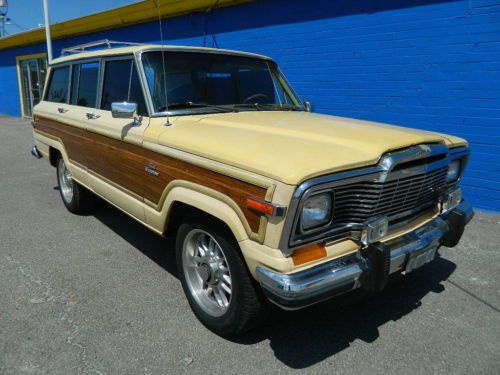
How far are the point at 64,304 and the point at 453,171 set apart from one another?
3.27 m

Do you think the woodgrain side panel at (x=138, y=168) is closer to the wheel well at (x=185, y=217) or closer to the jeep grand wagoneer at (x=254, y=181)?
the jeep grand wagoneer at (x=254, y=181)

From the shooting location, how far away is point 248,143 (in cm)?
252

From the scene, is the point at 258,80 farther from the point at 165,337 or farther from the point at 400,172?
the point at 165,337

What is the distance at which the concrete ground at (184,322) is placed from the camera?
254 centimetres

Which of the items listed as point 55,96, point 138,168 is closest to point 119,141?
point 138,168

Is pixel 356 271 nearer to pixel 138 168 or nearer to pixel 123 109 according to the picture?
pixel 138 168

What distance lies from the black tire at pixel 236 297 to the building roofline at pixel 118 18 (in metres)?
4.98

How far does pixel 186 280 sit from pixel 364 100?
4669mm

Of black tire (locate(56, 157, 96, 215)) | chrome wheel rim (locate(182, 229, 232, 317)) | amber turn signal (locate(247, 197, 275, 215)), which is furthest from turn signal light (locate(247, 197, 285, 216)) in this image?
black tire (locate(56, 157, 96, 215))

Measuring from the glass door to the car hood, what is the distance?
15787mm

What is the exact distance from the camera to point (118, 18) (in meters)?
11.7

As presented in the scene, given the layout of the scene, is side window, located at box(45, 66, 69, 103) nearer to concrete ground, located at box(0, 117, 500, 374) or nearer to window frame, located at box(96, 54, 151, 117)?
window frame, located at box(96, 54, 151, 117)

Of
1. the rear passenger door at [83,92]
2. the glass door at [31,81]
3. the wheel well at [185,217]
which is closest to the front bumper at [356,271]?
the wheel well at [185,217]

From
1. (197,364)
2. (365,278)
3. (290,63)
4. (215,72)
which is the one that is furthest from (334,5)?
(197,364)
